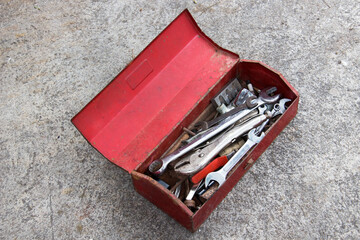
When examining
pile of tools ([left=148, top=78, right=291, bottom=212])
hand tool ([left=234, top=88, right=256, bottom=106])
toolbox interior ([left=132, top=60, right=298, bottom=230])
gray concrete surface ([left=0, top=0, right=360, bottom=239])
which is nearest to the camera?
toolbox interior ([left=132, top=60, right=298, bottom=230])

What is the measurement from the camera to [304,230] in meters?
2.03

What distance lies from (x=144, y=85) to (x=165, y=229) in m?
0.80

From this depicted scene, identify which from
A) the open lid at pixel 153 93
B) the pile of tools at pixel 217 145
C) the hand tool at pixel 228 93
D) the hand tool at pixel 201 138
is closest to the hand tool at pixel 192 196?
the pile of tools at pixel 217 145

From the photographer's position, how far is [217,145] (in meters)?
2.00

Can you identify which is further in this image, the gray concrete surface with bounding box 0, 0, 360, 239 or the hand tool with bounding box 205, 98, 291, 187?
the gray concrete surface with bounding box 0, 0, 360, 239

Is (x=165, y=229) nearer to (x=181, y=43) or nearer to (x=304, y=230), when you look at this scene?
(x=304, y=230)

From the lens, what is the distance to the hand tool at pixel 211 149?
6.39ft

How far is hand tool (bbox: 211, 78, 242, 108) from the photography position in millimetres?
2236

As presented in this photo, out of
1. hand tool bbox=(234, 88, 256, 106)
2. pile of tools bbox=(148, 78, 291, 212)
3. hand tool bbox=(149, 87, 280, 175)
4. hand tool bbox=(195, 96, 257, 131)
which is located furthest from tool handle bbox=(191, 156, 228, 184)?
hand tool bbox=(234, 88, 256, 106)

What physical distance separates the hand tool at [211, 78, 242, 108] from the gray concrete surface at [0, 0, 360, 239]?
0.38m

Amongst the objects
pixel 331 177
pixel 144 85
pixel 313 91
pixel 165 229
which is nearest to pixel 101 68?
pixel 144 85

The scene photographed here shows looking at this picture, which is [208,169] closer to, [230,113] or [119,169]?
[230,113]

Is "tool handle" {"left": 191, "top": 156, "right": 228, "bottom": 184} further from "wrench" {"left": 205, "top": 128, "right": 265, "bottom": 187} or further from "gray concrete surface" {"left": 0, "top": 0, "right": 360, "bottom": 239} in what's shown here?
"gray concrete surface" {"left": 0, "top": 0, "right": 360, "bottom": 239}

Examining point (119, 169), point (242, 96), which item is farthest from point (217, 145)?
point (119, 169)
